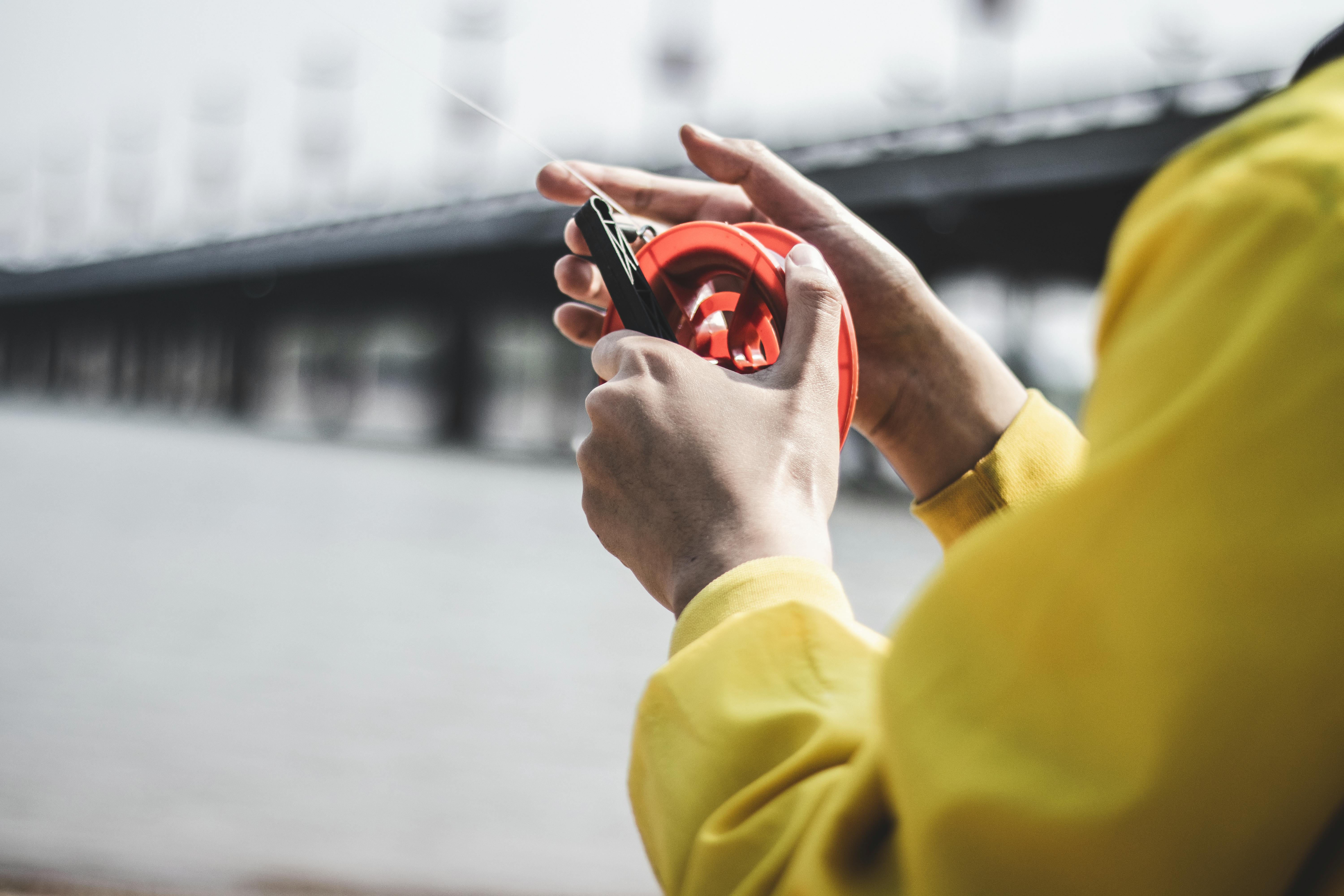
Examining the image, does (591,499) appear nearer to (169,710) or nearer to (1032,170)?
(169,710)

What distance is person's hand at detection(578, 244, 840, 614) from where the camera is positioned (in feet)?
3.43

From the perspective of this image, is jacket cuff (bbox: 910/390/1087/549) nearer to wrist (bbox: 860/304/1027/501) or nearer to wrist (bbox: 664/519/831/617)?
wrist (bbox: 860/304/1027/501)

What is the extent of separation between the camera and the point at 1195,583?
0.57 metres

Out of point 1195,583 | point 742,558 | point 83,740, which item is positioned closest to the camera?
point 1195,583

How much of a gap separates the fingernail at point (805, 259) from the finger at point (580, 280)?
0.67 meters

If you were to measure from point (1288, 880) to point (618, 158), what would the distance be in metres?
27.9

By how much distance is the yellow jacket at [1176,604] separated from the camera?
1.84 ft

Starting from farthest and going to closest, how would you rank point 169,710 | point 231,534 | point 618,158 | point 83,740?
point 618,158, point 231,534, point 169,710, point 83,740

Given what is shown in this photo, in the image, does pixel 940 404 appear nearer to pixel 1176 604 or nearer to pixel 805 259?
pixel 805 259

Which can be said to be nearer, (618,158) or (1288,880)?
(1288,880)

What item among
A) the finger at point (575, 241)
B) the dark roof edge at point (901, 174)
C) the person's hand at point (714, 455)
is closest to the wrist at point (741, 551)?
the person's hand at point (714, 455)

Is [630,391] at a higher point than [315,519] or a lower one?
higher

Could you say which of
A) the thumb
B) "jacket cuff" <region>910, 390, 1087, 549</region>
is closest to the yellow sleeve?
the thumb

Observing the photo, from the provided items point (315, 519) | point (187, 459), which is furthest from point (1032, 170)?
point (187, 459)
